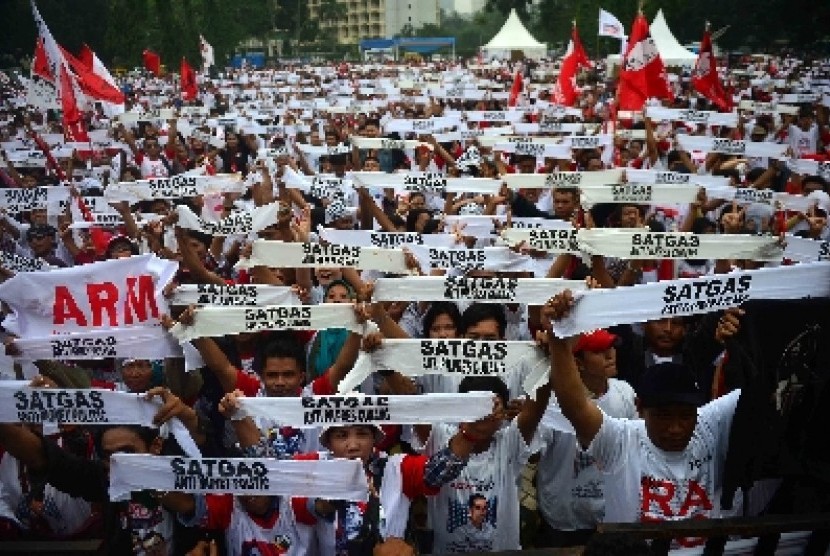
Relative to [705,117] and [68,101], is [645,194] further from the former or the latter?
[68,101]

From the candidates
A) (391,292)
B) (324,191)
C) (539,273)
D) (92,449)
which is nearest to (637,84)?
(324,191)

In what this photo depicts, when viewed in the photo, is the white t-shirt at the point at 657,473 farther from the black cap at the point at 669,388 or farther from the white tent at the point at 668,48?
the white tent at the point at 668,48

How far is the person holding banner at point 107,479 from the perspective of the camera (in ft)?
11.9

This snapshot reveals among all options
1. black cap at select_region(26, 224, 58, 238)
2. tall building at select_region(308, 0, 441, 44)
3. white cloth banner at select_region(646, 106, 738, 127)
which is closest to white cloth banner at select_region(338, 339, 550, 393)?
black cap at select_region(26, 224, 58, 238)

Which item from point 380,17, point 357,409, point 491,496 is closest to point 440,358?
point 357,409

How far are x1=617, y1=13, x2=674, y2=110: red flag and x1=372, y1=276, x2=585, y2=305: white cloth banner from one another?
8.06 m

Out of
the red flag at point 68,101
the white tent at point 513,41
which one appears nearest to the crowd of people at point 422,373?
the red flag at point 68,101

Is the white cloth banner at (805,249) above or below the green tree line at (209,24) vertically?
below

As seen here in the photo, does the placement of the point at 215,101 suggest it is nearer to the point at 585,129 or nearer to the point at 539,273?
the point at 585,129

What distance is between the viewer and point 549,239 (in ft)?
17.9

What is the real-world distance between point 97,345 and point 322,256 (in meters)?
1.70

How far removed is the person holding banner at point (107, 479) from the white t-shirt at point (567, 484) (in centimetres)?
174

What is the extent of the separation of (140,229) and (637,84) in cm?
771

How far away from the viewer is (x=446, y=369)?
3971 millimetres
